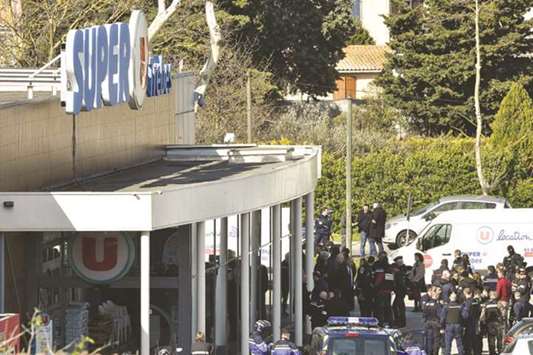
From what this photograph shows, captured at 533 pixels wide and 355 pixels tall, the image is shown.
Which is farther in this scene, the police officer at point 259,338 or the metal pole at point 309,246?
the metal pole at point 309,246

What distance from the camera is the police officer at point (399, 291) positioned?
1150 inches

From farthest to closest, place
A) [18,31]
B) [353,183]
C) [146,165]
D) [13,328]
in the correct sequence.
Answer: [353,183] < [18,31] < [146,165] < [13,328]

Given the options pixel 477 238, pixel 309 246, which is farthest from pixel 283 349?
pixel 477 238

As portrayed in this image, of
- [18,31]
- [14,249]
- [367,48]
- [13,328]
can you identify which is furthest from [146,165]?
[367,48]

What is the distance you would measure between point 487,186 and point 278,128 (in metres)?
10.9

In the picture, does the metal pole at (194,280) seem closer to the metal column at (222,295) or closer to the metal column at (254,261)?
the metal column at (222,295)

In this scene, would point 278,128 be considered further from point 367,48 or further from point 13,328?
point 13,328

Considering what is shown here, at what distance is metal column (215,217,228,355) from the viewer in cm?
2350

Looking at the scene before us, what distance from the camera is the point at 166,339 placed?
21.5m

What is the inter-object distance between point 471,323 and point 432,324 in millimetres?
750

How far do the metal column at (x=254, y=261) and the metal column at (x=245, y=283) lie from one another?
4.45 feet

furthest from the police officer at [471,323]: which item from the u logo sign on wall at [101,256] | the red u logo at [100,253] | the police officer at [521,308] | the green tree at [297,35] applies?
the green tree at [297,35]

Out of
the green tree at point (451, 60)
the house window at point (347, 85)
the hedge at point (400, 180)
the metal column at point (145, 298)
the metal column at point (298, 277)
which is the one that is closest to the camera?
the metal column at point (145, 298)

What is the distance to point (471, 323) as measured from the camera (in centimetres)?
2562
